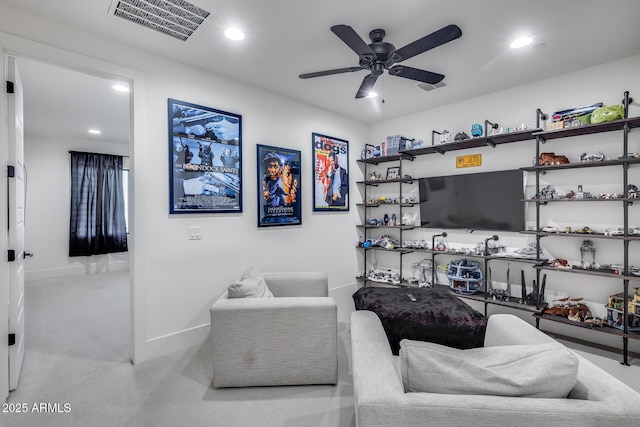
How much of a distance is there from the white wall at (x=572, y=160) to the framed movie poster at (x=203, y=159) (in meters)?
2.96

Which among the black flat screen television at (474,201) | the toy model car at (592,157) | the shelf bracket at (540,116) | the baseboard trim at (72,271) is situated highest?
the shelf bracket at (540,116)

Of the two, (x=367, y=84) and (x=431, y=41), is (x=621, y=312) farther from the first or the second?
(x=367, y=84)

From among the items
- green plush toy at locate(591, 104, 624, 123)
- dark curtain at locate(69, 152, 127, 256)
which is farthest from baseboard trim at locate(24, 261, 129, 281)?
green plush toy at locate(591, 104, 624, 123)

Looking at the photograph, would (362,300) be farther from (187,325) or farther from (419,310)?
(187,325)

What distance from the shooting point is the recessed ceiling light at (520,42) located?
2.59 meters

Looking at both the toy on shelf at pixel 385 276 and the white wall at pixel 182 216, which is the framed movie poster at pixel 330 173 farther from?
the toy on shelf at pixel 385 276

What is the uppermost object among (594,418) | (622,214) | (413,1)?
(413,1)

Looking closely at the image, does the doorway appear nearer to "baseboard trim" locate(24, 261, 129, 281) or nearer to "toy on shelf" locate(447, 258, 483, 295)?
"baseboard trim" locate(24, 261, 129, 281)

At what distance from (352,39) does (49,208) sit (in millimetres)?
6928

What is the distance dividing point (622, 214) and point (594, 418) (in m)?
2.86

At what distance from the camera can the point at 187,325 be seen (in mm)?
3057

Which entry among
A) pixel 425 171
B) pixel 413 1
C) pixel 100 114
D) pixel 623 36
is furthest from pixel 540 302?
pixel 100 114

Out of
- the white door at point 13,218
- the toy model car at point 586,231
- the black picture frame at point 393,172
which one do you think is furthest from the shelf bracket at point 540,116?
the white door at point 13,218

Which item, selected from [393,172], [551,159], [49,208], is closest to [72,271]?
[49,208]
